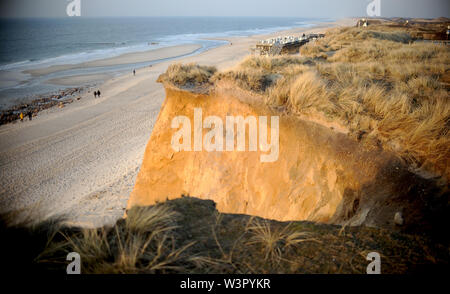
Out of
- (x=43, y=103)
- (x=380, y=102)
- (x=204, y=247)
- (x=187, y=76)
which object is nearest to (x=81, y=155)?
(x=187, y=76)

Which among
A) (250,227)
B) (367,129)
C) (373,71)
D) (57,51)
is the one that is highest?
(57,51)

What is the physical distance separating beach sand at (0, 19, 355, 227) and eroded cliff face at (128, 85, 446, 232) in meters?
2.71

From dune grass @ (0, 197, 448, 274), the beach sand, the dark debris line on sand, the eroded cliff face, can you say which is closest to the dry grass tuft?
the eroded cliff face

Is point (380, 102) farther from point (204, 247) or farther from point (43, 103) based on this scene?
point (43, 103)

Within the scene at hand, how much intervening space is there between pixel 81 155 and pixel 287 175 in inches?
593

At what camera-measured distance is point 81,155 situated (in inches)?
604

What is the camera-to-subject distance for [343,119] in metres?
4.59

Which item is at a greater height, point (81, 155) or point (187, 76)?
point (187, 76)

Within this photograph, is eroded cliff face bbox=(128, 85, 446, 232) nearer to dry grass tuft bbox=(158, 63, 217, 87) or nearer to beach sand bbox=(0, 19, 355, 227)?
dry grass tuft bbox=(158, 63, 217, 87)

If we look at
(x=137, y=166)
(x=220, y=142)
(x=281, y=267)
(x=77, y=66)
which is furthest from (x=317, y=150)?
(x=77, y=66)

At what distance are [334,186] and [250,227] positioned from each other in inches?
89.7

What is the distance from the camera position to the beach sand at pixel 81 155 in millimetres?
11109

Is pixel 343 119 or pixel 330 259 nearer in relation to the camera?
pixel 330 259

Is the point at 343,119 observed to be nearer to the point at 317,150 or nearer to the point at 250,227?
the point at 317,150
